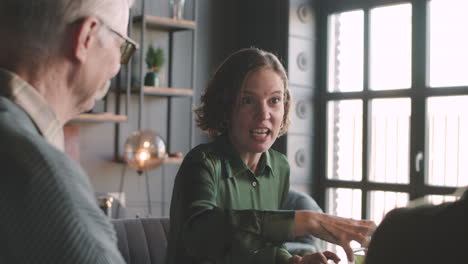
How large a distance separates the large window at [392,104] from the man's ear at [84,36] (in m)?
4.28

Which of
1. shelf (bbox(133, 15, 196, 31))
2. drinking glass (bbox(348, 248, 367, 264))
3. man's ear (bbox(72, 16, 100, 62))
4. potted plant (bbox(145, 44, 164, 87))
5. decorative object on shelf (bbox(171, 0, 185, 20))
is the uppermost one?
decorative object on shelf (bbox(171, 0, 185, 20))

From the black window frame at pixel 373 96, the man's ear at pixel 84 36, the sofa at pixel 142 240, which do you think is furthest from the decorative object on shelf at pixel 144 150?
the man's ear at pixel 84 36

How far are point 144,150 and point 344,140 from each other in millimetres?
1992

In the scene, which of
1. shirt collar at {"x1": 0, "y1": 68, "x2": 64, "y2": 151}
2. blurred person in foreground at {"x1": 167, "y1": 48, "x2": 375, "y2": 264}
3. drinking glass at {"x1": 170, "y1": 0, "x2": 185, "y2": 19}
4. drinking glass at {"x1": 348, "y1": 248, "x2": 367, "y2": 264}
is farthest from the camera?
drinking glass at {"x1": 170, "y1": 0, "x2": 185, "y2": 19}

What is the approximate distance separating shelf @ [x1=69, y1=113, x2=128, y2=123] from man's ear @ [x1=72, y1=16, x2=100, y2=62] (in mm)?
3888

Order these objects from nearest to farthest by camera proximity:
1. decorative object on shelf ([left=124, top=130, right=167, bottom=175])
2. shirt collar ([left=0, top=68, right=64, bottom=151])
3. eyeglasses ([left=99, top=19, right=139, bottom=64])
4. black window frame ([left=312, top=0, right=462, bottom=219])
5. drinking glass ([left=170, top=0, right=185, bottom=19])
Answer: shirt collar ([left=0, top=68, right=64, bottom=151]) < eyeglasses ([left=99, top=19, right=139, bottom=64]) < decorative object on shelf ([left=124, top=130, right=167, bottom=175]) < black window frame ([left=312, top=0, right=462, bottom=219]) < drinking glass ([left=170, top=0, right=185, bottom=19])

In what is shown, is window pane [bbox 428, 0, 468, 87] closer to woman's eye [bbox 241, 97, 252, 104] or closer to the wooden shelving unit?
the wooden shelving unit

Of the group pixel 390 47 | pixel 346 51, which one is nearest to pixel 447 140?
pixel 390 47

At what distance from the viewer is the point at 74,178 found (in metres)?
0.68

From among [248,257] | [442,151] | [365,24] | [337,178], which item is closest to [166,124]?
[337,178]

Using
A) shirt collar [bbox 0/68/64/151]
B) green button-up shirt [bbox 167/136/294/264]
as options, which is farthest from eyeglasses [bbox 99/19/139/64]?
green button-up shirt [bbox 167/136/294/264]

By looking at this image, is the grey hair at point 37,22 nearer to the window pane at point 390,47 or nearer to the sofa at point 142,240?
the sofa at point 142,240

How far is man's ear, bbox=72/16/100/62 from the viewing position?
2.79 ft

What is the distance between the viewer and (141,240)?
2.23 meters
